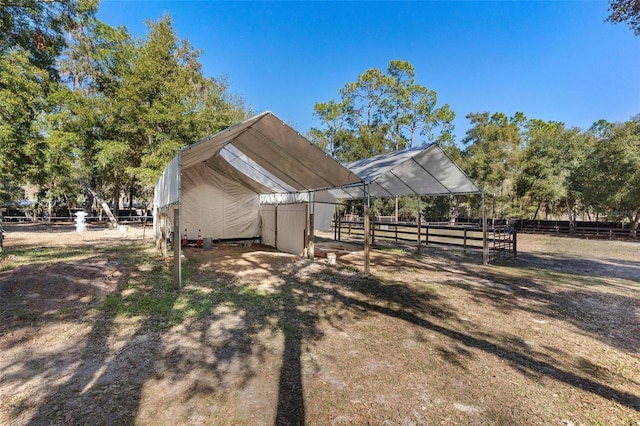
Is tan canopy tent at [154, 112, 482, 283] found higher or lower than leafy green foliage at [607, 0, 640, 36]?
lower

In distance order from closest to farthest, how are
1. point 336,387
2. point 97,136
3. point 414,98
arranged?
1. point 336,387
2. point 97,136
3. point 414,98

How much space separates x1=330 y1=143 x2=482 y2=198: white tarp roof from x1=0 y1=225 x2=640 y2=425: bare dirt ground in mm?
2960

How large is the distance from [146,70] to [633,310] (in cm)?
1948

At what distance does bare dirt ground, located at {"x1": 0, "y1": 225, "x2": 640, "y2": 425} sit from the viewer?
2312mm

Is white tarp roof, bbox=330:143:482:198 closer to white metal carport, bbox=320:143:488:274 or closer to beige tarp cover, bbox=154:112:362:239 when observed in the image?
white metal carport, bbox=320:143:488:274

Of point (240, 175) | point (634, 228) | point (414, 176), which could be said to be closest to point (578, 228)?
point (634, 228)

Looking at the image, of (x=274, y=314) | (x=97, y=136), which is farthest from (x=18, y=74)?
(x=274, y=314)

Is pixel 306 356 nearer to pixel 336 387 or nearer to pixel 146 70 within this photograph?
pixel 336 387

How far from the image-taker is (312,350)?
330 centimetres

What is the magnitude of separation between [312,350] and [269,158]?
5.09 metres

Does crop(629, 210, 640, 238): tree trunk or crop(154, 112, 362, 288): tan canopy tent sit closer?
crop(154, 112, 362, 288): tan canopy tent

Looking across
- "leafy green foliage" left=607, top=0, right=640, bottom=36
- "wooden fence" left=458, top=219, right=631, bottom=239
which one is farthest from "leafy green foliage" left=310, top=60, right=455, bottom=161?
"leafy green foliage" left=607, top=0, right=640, bottom=36

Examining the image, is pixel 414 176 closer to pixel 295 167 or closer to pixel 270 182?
pixel 295 167

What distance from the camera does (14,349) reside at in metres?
3.15
